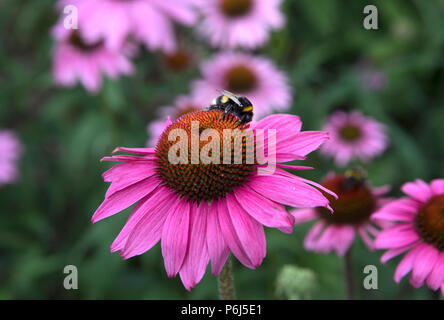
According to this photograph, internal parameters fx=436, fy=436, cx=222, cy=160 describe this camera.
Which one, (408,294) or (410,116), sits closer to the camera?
(408,294)

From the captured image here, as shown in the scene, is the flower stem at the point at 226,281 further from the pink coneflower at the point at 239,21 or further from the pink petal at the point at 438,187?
the pink coneflower at the point at 239,21

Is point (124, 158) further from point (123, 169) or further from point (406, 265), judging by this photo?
point (406, 265)

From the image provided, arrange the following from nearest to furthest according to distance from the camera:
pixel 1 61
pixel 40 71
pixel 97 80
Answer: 1. pixel 97 80
2. pixel 1 61
3. pixel 40 71

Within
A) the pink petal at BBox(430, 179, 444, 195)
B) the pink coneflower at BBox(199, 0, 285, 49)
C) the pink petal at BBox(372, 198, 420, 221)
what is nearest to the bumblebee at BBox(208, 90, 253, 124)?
the pink petal at BBox(372, 198, 420, 221)

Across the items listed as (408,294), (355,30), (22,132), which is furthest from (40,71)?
(408,294)

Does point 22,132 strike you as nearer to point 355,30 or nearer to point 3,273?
point 3,273

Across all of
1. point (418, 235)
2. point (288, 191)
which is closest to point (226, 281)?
point (288, 191)

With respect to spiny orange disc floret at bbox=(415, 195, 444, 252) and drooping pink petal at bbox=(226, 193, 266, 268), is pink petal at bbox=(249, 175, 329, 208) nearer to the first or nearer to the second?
drooping pink petal at bbox=(226, 193, 266, 268)
